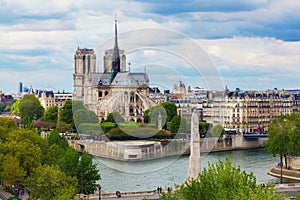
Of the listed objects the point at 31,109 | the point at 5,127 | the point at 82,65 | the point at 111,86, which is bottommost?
the point at 5,127

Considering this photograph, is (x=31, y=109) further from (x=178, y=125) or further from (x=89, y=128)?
(x=178, y=125)

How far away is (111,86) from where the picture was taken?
346 ft

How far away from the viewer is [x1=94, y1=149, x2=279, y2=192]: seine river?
146ft

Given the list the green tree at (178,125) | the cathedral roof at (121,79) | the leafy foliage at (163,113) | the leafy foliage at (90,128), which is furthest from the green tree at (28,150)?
the cathedral roof at (121,79)

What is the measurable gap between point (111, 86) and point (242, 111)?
2469 centimetres

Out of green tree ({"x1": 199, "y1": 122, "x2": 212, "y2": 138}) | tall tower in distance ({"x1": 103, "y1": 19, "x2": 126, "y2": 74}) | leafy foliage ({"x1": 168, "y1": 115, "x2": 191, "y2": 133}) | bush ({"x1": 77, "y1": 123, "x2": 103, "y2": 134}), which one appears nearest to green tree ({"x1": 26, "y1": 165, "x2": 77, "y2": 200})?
leafy foliage ({"x1": 168, "y1": 115, "x2": 191, "y2": 133})

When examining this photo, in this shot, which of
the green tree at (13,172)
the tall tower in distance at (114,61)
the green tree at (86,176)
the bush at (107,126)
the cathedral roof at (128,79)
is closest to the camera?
the green tree at (13,172)

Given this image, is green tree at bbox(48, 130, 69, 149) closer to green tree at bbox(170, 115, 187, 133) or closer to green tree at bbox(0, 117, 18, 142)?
green tree at bbox(0, 117, 18, 142)

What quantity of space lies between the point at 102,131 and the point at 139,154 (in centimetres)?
1629

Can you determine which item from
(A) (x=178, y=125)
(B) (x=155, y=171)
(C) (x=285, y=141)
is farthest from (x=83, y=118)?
(C) (x=285, y=141)

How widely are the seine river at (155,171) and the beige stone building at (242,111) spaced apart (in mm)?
21079

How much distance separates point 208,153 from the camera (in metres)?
67.1

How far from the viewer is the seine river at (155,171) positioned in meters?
44.5

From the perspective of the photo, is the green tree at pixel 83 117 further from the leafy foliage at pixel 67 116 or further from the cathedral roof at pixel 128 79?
the cathedral roof at pixel 128 79
